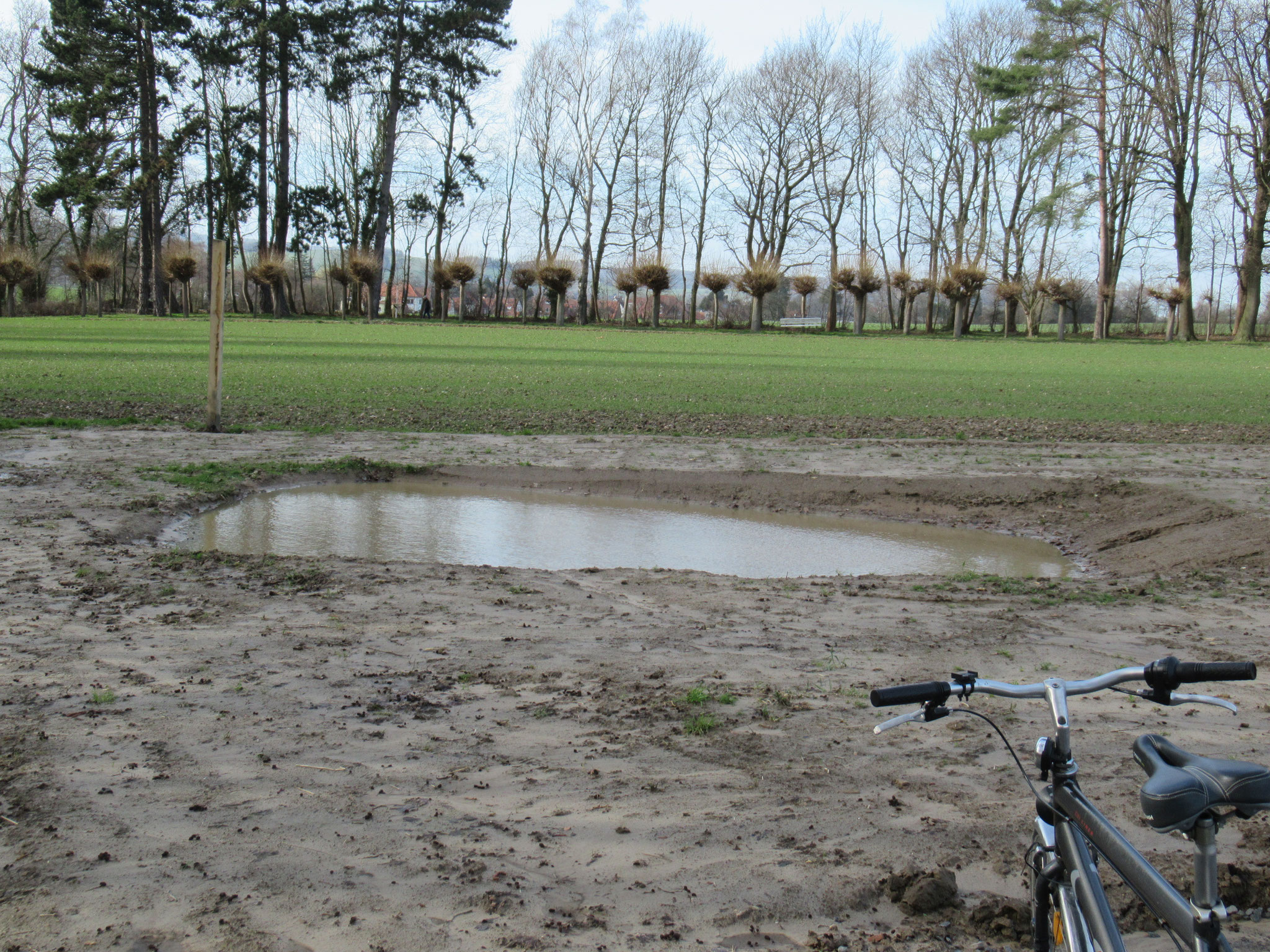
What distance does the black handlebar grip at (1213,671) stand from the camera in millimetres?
2008

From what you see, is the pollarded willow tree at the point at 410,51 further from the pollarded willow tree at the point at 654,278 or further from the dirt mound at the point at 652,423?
the dirt mound at the point at 652,423

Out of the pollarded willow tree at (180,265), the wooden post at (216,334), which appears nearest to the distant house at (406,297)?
the pollarded willow tree at (180,265)

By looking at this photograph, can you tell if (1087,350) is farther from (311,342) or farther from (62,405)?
(62,405)

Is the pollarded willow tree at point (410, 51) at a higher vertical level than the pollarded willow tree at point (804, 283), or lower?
higher

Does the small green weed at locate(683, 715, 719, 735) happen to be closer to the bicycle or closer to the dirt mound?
the bicycle

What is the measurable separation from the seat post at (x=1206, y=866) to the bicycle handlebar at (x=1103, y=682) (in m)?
0.37

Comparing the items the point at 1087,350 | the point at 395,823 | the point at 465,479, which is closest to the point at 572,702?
the point at 395,823

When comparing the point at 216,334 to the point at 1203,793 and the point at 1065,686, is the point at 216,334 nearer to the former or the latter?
the point at 1065,686

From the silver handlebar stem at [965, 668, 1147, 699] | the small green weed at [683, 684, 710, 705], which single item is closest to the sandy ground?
the small green weed at [683, 684, 710, 705]

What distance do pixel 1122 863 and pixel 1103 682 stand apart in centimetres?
35

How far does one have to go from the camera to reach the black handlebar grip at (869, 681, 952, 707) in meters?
2.04

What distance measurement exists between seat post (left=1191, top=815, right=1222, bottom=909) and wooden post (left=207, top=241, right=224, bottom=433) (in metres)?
12.3

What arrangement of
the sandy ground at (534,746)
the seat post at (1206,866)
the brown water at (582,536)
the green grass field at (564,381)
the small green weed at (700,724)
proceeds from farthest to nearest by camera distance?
the green grass field at (564,381)
the brown water at (582,536)
the small green weed at (700,724)
the sandy ground at (534,746)
the seat post at (1206,866)

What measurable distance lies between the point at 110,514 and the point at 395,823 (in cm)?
626
